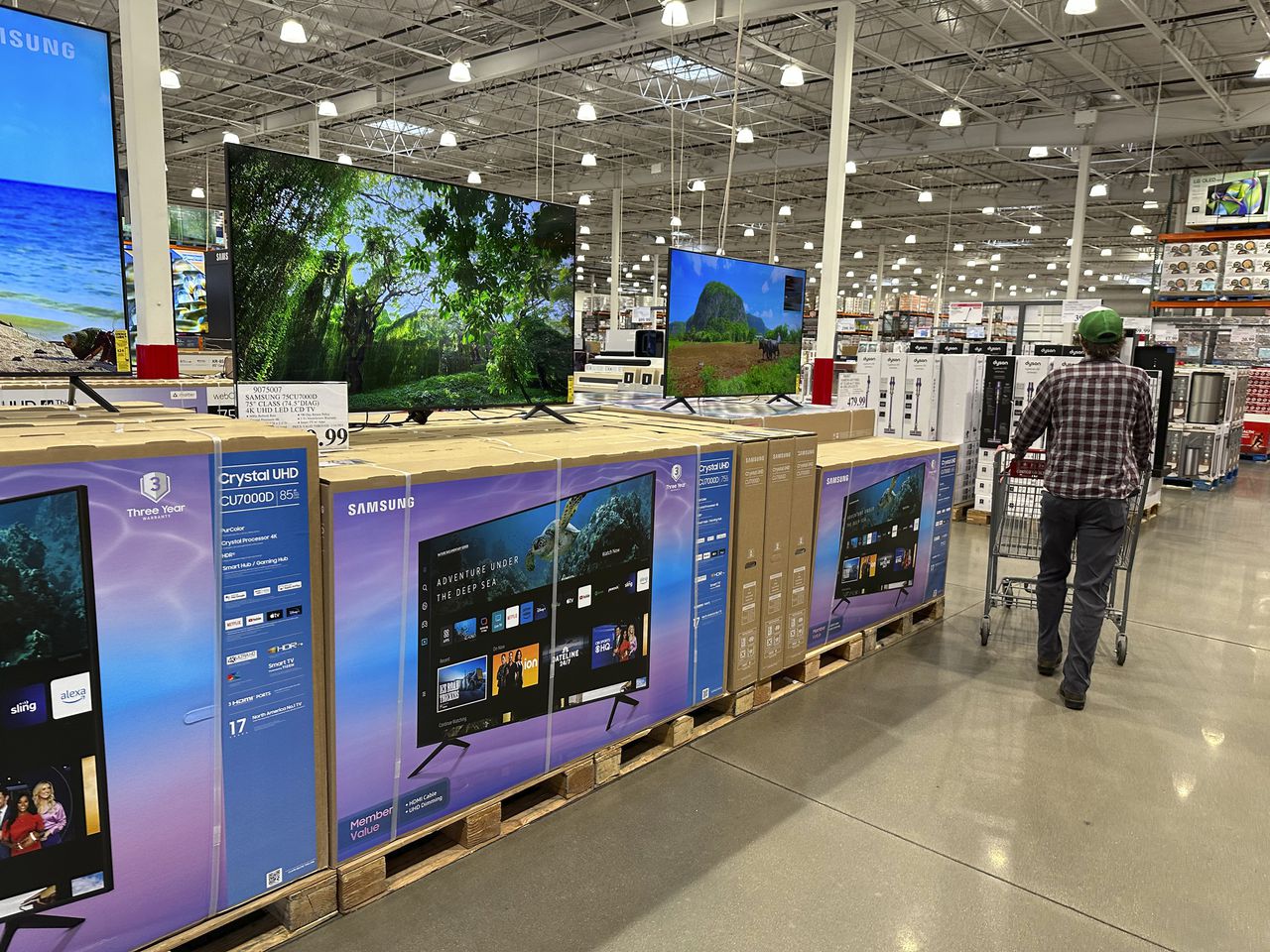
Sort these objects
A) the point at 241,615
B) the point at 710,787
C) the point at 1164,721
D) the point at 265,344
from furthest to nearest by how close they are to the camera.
A: the point at 1164,721, the point at 710,787, the point at 265,344, the point at 241,615

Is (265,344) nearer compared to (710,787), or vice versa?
(265,344)

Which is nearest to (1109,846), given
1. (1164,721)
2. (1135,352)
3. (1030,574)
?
(1164,721)

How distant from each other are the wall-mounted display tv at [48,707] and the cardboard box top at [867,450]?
3179 millimetres

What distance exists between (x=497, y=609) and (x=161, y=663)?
0.99 metres

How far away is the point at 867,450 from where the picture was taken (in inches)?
188

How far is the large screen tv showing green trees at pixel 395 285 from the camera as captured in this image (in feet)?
8.61

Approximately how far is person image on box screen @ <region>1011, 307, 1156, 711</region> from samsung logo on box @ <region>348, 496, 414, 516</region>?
330 centimetres

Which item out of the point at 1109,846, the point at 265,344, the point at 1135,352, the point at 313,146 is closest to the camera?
the point at 265,344

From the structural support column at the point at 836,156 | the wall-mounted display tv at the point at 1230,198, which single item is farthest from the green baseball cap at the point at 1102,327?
the wall-mounted display tv at the point at 1230,198

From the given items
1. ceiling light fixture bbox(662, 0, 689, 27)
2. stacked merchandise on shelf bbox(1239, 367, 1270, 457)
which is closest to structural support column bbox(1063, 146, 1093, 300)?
stacked merchandise on shelf bbox(1239, 367, 1270, 457)

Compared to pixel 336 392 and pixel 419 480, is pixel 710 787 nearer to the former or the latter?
pixel 419 480

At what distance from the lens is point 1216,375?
448 inches

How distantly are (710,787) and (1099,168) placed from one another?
22.1 metres

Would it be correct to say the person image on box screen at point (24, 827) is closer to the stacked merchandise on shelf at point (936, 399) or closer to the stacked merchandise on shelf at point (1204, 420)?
the stacked merchandise on shelf at point (936, 399)
